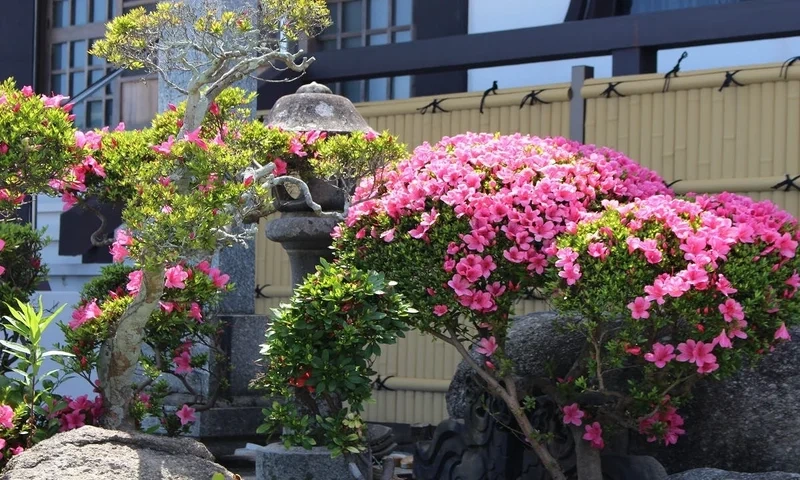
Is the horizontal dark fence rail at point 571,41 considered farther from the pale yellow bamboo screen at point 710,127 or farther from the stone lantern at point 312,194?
the stone lantern at point 312,194

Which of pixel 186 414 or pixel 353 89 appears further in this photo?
pixel 353 89

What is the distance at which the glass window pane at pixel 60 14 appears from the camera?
44.9 ft

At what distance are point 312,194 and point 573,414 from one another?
83.6 inches

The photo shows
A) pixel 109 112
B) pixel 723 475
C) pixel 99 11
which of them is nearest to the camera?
pixel 723 475

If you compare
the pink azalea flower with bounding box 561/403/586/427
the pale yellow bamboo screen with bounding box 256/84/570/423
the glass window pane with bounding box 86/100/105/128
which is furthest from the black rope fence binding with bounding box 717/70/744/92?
the glass window pane with bounding box 86/100/105/128

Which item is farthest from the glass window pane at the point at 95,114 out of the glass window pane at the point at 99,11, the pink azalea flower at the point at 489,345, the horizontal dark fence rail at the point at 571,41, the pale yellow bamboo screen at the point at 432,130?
the pink azalea flower at the point at 489,345

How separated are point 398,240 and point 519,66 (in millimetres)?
4508

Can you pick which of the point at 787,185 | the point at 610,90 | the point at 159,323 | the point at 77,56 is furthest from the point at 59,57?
the point at 787,185

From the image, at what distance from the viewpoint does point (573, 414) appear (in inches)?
232

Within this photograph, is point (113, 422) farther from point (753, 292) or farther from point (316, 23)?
point (753, 292)

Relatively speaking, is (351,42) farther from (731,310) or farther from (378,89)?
(731,310)

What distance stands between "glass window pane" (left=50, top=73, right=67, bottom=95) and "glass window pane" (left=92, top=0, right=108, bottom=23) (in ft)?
2.51

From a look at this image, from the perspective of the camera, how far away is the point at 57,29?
13.7m

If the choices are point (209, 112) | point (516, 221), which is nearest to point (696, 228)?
point (516, 221)
